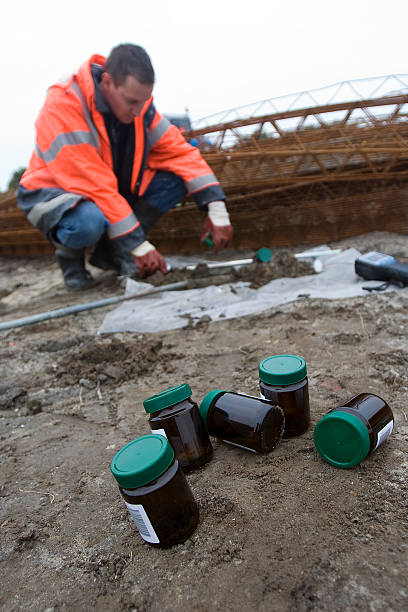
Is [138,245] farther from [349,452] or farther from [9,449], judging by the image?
[349,452]

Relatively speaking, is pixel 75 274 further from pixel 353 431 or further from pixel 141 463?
pixel 353 431

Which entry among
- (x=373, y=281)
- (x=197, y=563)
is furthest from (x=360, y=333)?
(x=197, y=563)

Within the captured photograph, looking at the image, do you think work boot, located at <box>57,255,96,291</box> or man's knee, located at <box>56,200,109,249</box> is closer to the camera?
man's knee, located at <box>56,200,109,249</box>

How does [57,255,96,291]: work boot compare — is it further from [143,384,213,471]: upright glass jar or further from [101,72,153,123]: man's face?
[143,384,213,471]: upright glass jar

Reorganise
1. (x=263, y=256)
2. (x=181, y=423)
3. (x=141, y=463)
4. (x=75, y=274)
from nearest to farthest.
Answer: (x=141, y=463)
(x=181, y=423)
(x=263, y=256)
(x=75, y=274)

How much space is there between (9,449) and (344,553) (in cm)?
129

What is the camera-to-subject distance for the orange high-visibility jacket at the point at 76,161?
9.73 feet

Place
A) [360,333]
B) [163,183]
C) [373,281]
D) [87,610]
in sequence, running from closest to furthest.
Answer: [87,610], [360,333], [373,281], [163,183]

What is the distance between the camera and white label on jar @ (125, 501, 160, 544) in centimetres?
97

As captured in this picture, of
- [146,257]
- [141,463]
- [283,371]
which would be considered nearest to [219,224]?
[146,257]

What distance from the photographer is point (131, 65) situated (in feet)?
9.12

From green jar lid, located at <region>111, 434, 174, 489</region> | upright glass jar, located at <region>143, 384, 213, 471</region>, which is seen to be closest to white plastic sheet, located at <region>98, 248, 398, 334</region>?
upright glass jar, located at <region>143, 384, 213, 471</region>

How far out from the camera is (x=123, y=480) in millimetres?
938

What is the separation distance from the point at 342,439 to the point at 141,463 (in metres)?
0.58
